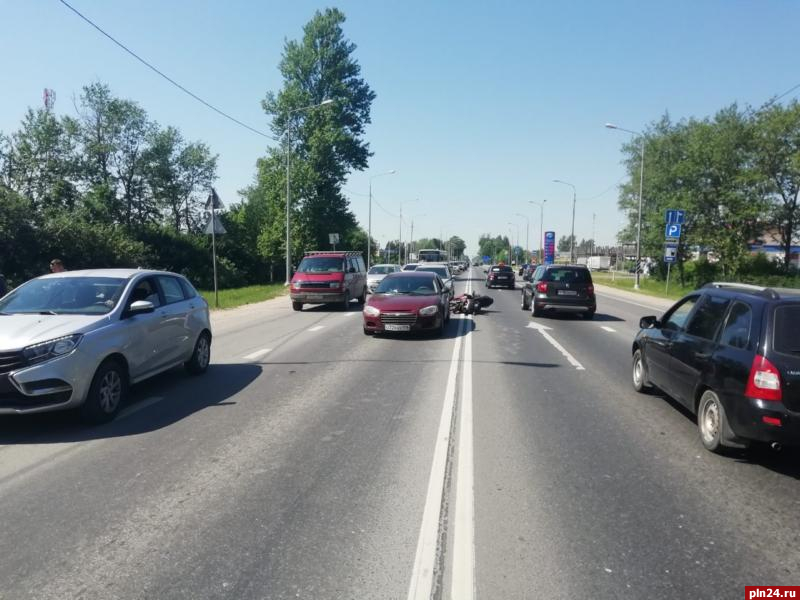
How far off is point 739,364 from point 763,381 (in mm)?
289

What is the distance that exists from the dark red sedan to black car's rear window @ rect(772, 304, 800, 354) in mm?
8336

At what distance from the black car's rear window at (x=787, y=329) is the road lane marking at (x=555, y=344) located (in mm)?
4747

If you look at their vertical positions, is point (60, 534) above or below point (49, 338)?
below

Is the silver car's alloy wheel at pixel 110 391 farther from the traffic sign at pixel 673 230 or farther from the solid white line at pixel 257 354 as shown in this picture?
the traffic sign at pixel 673 230

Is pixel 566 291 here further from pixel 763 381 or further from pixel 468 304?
pixel 763 381

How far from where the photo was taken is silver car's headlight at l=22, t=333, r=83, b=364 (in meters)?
5.47

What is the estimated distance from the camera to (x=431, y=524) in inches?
149

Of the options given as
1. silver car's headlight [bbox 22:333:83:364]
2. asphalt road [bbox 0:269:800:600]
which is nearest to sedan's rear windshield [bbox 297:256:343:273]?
asphalt road [bbox 0:269:800:600]

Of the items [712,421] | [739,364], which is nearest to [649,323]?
[712,421]

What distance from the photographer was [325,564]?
327 centimetres

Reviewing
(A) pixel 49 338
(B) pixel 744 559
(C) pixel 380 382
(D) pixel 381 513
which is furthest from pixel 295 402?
(B) pixel 744 559

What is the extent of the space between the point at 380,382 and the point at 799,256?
194 ft

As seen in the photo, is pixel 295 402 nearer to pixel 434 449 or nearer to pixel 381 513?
pixel 434 449

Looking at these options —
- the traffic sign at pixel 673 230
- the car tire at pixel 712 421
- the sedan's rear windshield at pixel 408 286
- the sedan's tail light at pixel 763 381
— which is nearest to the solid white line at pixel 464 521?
the car tire at pixel 712 421
